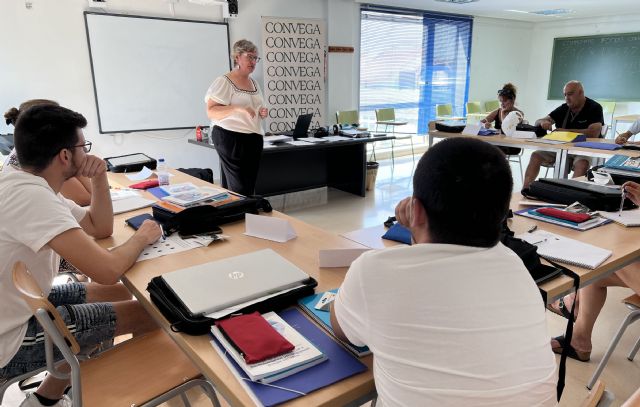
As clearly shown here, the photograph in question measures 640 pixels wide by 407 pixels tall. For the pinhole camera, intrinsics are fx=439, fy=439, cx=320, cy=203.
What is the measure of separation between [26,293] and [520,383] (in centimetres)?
112

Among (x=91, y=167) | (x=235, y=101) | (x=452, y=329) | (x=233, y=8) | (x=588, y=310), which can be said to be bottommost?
(x=588, y=310)

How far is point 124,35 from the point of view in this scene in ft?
15.6

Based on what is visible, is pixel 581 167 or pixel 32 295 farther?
pixel 581 167

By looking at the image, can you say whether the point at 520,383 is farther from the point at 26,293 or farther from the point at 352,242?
the point at 26,293

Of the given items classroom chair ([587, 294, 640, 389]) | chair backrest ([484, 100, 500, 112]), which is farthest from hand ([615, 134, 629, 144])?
chair backrest ([484, 100, 500, 112])

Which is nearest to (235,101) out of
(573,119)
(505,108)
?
(505,108)

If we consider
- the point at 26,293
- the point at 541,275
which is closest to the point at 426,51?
the point at 541,275

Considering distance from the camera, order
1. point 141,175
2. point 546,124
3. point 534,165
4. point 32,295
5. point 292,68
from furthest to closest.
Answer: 1. point 292,68
2. point 534,165
3. point 546,124
4. point 141,175
5. point 32,295

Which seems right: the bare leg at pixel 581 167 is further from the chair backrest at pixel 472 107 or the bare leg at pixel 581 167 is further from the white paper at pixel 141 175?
the chair backrest at pixel 472 107

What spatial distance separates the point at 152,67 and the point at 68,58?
83 cm

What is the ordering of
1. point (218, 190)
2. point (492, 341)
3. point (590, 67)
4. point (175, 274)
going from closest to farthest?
point (492, 341)
point (175, 274)
point (218, 190)
point (590, 67)

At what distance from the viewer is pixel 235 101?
3324 mm

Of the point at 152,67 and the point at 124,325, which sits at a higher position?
the point at 152,67

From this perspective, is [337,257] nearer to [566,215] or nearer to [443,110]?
[566,215]
